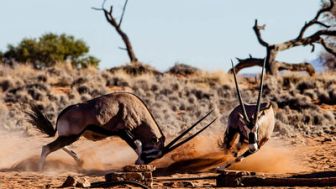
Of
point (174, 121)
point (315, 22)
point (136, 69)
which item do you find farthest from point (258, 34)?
point (174, 121)

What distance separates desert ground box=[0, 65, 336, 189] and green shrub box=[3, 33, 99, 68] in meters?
20.5

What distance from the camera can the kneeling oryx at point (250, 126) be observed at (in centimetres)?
1445

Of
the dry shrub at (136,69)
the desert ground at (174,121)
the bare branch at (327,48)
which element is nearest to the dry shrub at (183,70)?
the desert ground at (174,121)

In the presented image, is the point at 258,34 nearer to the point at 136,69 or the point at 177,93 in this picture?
the point at 136,69

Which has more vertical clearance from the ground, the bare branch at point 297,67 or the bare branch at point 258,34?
the bare branch at point 258,34

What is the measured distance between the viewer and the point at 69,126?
15.2 m

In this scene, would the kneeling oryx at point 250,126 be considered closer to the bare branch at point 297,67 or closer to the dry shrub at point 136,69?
the dry shrub at point 136,69

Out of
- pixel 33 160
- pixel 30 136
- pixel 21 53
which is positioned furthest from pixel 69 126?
pixel 21 53

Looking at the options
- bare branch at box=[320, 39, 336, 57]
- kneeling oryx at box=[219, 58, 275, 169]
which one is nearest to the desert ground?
kneeling oryx at box=[219, 58, 275, 169]

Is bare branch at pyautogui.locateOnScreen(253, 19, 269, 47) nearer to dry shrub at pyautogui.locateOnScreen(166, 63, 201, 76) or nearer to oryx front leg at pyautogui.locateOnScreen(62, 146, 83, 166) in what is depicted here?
dry shrub at pyautogui.locateOnScreen(166, 63, 201, 76)

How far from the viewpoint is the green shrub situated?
5734cm

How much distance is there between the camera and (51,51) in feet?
188

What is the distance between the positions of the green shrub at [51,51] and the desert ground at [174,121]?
20546mm

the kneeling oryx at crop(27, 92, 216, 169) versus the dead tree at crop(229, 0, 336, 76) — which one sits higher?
the dead tree at crop(229, 0, 336, 76)
